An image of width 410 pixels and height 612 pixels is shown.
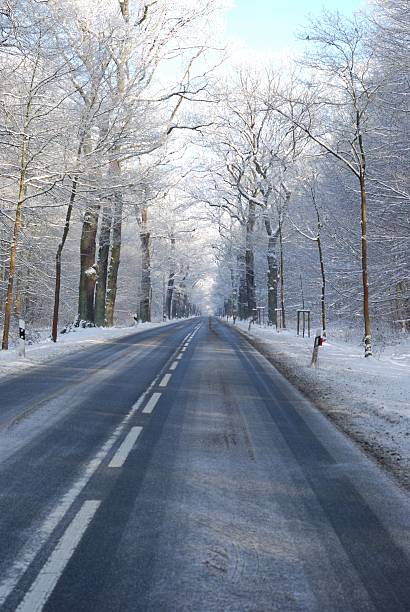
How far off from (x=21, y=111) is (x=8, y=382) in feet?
30.0

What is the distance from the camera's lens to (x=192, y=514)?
13.0 feet

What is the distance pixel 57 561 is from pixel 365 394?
7449 millimetres

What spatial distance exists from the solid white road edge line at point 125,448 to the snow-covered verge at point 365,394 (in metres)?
2.75

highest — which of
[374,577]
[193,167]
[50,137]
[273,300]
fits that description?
[193,167]

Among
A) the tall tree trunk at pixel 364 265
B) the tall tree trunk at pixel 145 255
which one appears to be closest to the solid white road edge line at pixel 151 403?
the tall tree trunk at pixel 364 265

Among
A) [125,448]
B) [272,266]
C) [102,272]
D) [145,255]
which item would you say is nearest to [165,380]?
[125,448]

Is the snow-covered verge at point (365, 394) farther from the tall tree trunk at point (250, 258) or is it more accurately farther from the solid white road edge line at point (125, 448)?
the tall tree trunk at point (250, 258)

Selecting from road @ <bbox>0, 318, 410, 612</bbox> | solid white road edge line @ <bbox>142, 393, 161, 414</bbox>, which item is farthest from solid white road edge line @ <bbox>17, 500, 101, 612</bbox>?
solid white road edge line @ <bbox>142, 393, 161, 414</bbox>

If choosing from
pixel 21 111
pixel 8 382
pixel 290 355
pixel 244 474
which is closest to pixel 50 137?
pixel 21 111

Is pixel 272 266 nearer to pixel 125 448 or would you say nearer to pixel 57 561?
pixel 125 448

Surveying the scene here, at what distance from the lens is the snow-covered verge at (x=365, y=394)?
6.15 m

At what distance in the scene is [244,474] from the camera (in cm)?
501

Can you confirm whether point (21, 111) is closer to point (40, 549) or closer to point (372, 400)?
point (372, 400)

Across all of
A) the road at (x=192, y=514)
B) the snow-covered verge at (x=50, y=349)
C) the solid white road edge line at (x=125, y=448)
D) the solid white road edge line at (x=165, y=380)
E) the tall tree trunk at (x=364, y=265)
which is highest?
the tall tree trunk at (x=364, y=265)
